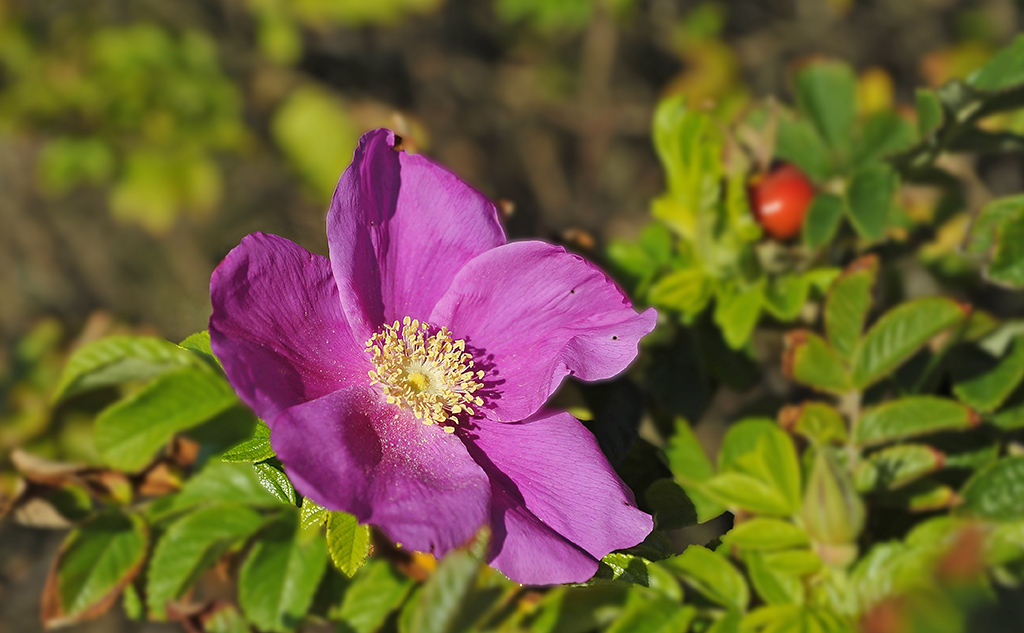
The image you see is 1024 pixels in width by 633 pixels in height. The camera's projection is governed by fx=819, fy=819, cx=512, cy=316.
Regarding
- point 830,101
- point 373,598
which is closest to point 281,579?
point 373,598

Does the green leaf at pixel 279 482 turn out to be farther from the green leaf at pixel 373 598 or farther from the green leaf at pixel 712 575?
the green leaf at pixel 712 575

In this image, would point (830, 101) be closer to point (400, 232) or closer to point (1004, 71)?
point (1004, 71)

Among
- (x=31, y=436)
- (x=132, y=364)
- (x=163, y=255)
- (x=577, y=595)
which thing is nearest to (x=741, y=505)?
(x=577, y=595)

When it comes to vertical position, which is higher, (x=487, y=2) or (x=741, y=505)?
(x=487, y=2)

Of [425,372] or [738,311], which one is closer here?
[425,372]

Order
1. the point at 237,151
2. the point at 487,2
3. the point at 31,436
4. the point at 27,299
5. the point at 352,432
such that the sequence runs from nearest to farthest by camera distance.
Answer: the point at 352,432 < the point at 31,436 < the point at 237,151 < the point at 27,299 < the point at 487,2

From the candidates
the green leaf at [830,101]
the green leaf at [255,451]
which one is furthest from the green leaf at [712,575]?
the green leaf at [830,101]

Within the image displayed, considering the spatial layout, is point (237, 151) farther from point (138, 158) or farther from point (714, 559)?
point (714, 559)
